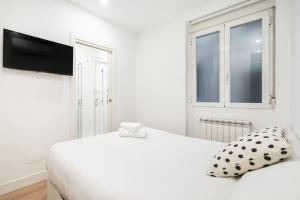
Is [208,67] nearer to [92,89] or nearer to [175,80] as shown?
[175,80]

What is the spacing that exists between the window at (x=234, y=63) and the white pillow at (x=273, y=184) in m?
1.81

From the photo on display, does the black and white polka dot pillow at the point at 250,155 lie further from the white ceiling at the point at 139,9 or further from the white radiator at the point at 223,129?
the white ceiling at the point at 139,9

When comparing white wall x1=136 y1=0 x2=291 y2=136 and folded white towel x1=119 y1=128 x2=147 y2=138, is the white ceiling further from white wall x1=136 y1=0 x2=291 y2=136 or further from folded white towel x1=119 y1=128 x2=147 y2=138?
folded white towel x1=119 y1=128 x2=147 y2=138

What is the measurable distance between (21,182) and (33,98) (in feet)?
3.64

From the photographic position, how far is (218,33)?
8.68ft

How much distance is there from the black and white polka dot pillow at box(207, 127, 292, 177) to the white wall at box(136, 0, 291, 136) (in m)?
1.50

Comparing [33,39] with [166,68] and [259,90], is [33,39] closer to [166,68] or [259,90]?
[166,68]

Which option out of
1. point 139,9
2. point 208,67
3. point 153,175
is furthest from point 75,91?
point 208,67

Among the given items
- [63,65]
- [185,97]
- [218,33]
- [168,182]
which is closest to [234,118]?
[185,97]

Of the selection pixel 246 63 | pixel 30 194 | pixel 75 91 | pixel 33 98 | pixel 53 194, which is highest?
pixel 246 63

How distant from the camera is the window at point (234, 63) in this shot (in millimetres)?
2213

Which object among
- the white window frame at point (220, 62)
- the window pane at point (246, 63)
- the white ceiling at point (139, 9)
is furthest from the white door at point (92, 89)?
the window pane at point (246, 63)

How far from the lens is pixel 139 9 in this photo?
2.70 metres

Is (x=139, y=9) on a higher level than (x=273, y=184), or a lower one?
higher
